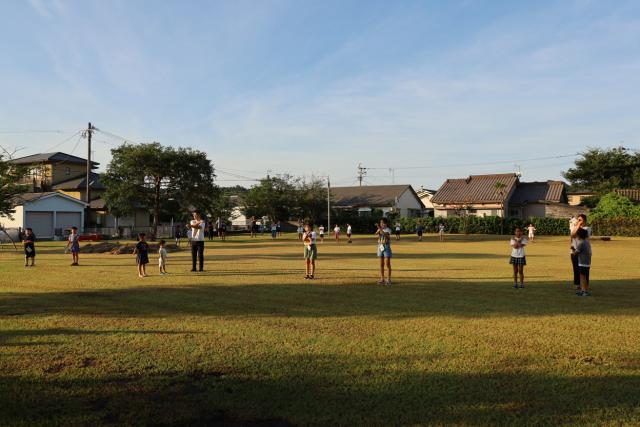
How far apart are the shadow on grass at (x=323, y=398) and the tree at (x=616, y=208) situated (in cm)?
4899

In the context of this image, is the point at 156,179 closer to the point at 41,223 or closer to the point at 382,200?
the point at 41,223

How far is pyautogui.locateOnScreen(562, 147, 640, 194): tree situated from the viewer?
200ft

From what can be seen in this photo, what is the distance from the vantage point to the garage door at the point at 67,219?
1800 inches

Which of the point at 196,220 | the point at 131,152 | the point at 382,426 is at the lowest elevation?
the point at 382,426

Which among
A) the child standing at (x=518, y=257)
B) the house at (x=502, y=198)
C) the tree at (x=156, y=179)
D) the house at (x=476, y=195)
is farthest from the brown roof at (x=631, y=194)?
the child standing at (x=518, y=257)

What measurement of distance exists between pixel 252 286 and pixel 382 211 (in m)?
57.7

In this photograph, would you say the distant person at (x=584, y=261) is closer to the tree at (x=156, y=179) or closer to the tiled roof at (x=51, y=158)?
the tree at (x=156, y=179)

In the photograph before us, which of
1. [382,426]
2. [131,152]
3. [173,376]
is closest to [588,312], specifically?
[382,426]

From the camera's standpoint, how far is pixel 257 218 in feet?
216

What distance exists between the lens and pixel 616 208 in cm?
4841

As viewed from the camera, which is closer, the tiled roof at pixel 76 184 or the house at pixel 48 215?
the house at pixel 48 215

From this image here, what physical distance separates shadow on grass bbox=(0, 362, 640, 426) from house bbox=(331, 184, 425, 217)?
6325cm

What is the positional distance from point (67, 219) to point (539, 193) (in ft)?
177

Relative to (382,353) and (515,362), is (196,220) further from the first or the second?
(515,362)
